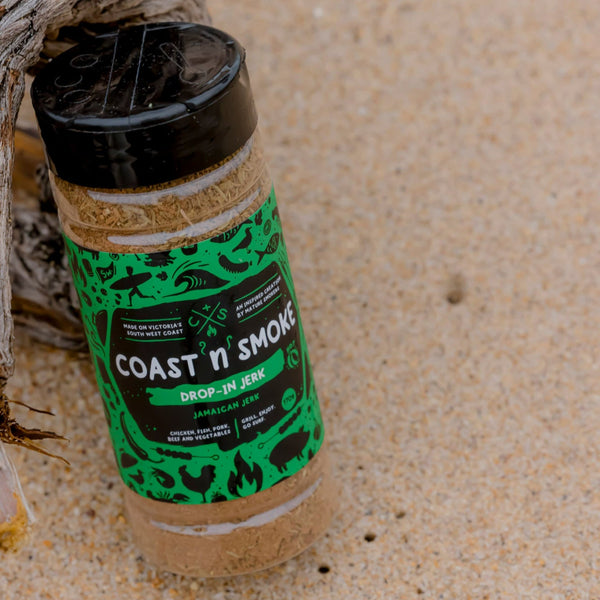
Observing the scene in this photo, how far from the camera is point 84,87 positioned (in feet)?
3.55

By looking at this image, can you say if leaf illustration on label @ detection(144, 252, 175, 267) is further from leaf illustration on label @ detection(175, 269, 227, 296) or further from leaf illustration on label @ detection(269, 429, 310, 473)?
leaf illustration on label @ detection(269, 429, 310, 473)

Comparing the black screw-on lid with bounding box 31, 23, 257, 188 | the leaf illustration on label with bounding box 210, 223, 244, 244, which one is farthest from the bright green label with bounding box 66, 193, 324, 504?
the black screw-on lid with bounding box 31, 23, 257, 188

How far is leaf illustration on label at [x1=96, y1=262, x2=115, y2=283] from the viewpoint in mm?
1103

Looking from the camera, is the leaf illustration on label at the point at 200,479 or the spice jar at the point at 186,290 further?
the leaf illustration on label at the point at 200,479

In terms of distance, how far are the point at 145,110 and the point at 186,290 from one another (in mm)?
212

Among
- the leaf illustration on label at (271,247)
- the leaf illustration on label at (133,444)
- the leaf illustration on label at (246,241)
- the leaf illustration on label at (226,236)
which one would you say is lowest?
the leaf illustration on label at (133,444)

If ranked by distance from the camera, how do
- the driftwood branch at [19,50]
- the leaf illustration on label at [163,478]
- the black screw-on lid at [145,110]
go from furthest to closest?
the leaf illustration on label at [163,478], the driftwood branch at [19,50], the black screw-on lid at [145,110]

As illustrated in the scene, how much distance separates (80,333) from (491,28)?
1.13 m

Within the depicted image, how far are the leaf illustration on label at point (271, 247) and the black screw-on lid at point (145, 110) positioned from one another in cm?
13

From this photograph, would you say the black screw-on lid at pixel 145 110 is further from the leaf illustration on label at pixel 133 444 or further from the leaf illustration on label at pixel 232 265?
the leaf illustration on label at pixel 133 444

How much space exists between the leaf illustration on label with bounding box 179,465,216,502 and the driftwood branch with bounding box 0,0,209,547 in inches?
6.8

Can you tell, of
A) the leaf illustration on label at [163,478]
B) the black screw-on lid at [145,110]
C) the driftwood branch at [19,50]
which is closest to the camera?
the black screw-on lid at [145,110]

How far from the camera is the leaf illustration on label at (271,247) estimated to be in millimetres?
1145

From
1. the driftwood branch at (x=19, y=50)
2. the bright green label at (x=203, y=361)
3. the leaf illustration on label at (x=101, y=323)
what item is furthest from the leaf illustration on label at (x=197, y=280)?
the driftwood branch at (x=19, y=50)
